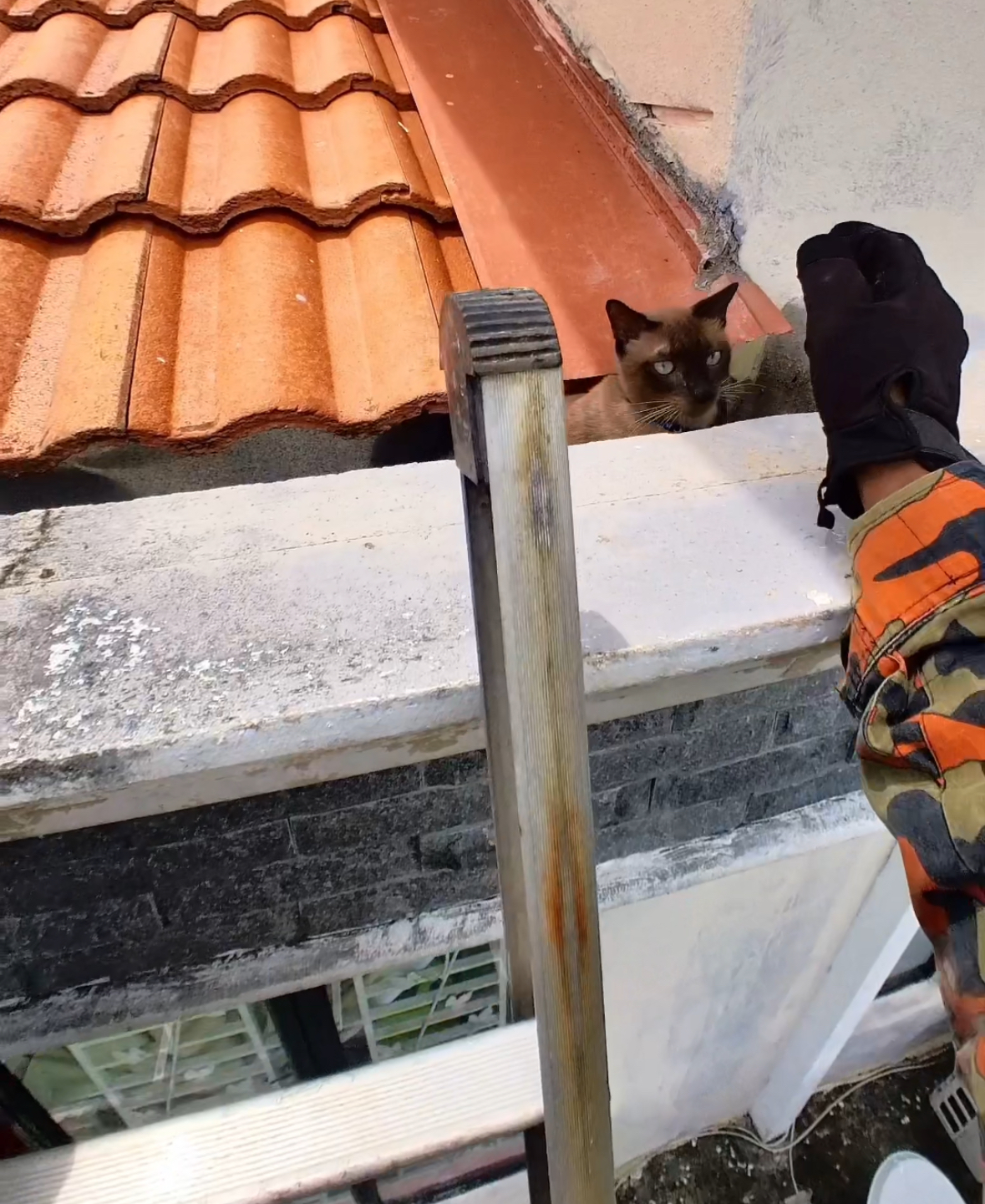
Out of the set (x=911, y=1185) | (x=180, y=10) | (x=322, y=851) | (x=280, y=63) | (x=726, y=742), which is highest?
(x=180, y=10)

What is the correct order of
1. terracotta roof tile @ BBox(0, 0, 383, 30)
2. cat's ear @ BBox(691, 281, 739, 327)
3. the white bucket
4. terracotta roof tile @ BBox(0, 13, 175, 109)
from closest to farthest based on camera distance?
cat's ear @ BBox(691, 281, 739, 327)
terracotta roof tile @ BBox(0, 13, 175, 109)
terracotta roof tile @ BBox(0, 0, 383, 30)
the white bucket

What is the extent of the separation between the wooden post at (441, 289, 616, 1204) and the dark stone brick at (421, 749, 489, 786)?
298 millimetres

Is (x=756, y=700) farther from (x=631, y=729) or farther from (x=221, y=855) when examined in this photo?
(x=221, y=855)

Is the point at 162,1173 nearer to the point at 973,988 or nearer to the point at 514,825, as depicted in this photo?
the point at 514,825

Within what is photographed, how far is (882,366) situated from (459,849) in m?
0.68

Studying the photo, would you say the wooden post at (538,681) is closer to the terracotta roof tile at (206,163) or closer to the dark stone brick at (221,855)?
the dark stone brick at (221,855)

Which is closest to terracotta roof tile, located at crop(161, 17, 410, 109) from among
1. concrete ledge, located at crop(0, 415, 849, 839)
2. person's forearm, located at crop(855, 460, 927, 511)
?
concrete ledge, located at crop(0, 415, 849, 839)

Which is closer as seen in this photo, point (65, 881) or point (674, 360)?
point (65, 881)

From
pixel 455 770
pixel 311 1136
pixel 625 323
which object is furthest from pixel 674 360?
pixel 311 1136

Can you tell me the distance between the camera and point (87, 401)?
0.89m

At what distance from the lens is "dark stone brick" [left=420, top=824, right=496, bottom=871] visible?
863 mm

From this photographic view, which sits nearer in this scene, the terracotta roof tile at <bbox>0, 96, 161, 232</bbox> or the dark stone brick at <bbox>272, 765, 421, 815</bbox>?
the dark stone brick at <bbox>272, 765, 421, 815</bbox>

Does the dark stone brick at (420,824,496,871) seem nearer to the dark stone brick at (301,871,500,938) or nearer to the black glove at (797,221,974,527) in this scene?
the dark stone brick at (301,871,500,938)

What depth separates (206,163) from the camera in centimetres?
123
